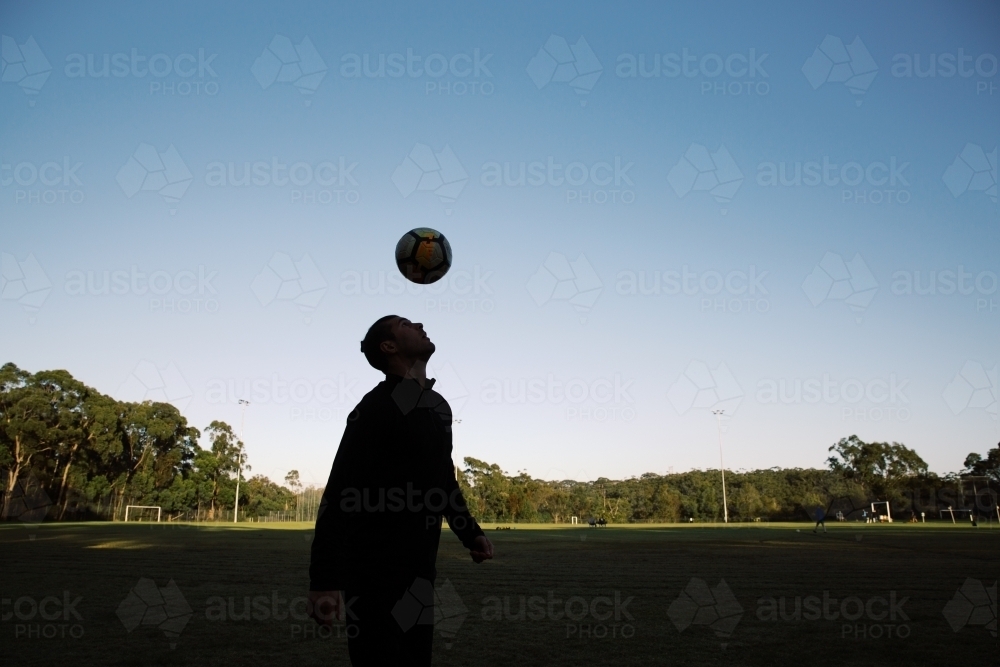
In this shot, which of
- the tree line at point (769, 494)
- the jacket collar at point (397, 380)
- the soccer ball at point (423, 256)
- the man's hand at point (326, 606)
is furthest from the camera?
the tree line at point (769, 494)

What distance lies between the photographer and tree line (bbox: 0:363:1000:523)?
5844 centimetres

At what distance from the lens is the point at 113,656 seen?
5.00 meters

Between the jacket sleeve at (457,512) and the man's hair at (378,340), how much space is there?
0.50m

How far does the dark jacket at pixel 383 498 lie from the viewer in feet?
7.70

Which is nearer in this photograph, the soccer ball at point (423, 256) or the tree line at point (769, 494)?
the soccer ball at point (423, 256)

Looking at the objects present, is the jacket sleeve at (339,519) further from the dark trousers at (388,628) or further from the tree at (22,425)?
the tree at (22,425)

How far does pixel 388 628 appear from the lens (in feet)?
7.47

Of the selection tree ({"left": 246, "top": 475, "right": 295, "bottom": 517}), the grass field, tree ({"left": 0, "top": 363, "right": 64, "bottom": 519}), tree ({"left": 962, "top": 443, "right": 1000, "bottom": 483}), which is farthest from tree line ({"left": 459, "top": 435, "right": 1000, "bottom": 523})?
the grass field

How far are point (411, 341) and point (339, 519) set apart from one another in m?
0.81

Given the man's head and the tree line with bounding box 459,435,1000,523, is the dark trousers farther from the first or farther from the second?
the tree line with bounding box 459,435,1000,523

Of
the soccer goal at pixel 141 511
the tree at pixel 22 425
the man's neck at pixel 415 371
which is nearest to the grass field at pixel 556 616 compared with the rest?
the man's neck at pixel 415 371

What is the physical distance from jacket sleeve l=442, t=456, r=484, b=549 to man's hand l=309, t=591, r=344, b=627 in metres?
0.58

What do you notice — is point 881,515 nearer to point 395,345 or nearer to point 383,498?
point 395,345

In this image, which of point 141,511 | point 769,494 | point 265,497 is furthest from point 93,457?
point 769,494
